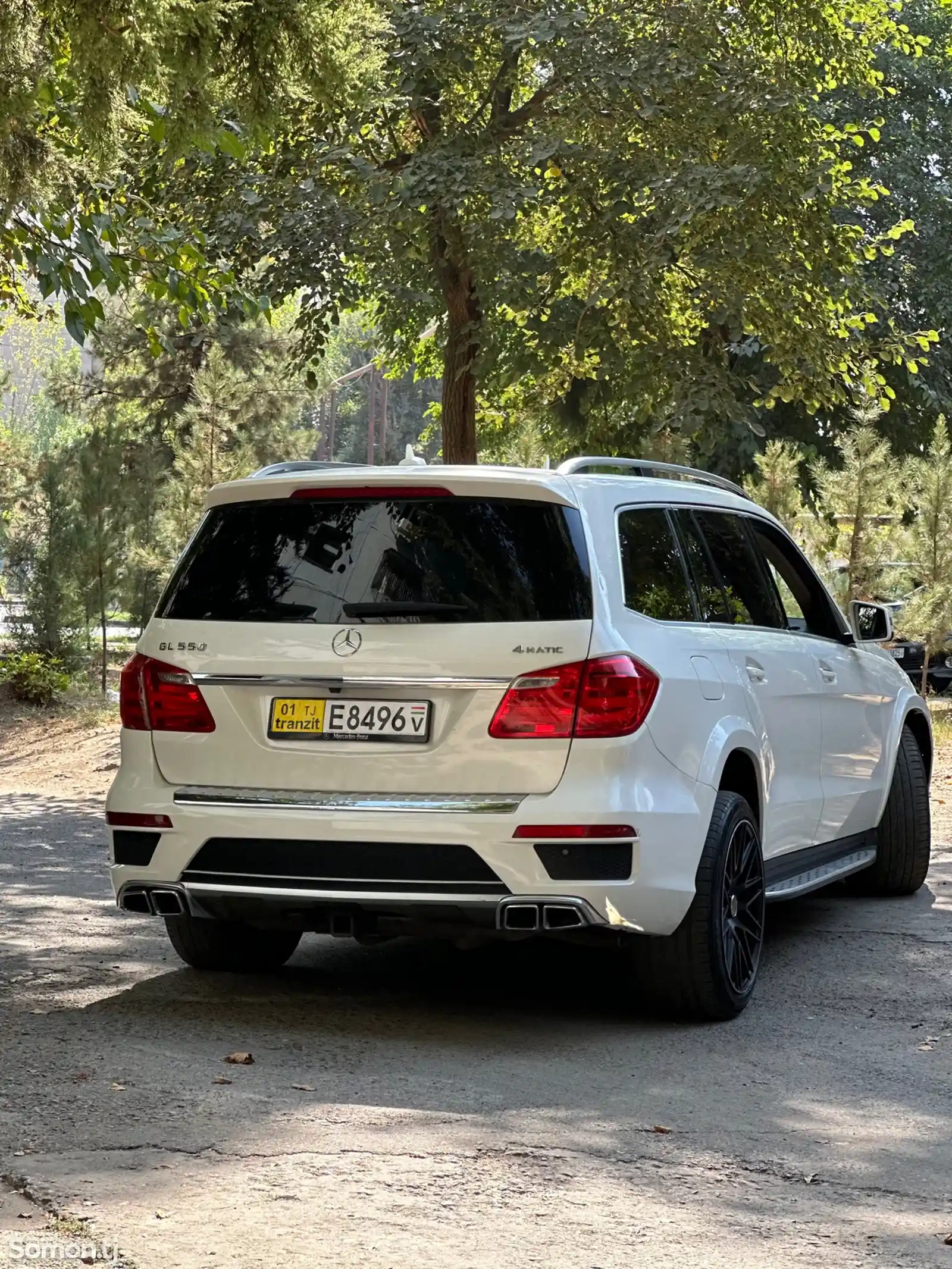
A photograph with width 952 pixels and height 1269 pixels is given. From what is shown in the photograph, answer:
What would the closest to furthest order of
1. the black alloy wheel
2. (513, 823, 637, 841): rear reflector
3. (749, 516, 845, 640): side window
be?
(513, 823, 637, 841): rear reflector, the black alloy wheel, (749, 516, 845, 640): side window

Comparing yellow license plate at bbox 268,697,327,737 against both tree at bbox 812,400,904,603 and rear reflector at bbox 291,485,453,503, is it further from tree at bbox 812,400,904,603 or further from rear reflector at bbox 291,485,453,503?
tree at bbox 812,400,904,603

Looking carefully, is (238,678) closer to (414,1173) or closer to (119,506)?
(414,1173)

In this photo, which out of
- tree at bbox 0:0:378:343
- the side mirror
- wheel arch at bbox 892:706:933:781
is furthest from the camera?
wheel arch at bbox 892:706:933:781

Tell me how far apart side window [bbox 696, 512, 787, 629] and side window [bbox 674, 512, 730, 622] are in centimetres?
7

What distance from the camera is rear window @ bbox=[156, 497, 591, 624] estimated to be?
234 inches

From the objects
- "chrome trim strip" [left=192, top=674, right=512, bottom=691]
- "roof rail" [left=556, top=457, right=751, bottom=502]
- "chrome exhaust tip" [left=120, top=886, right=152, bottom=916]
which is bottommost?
"chrome exhaust tip" [left=120, top=886, right=152, bottom=916]

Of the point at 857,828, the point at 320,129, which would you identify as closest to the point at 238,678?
the point at 857,828

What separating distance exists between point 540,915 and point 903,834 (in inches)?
153

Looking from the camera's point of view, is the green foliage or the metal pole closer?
the green foliage

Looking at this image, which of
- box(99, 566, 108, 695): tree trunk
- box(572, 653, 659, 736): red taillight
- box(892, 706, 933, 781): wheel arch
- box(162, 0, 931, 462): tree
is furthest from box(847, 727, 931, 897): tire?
box(99, 566, 108, 695): tree trunk

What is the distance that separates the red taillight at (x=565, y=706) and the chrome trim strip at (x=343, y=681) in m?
0.08

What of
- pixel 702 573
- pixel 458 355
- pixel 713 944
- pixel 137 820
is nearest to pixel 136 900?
pixel 137 820

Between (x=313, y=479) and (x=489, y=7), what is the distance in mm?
11558

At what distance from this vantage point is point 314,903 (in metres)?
5.89
